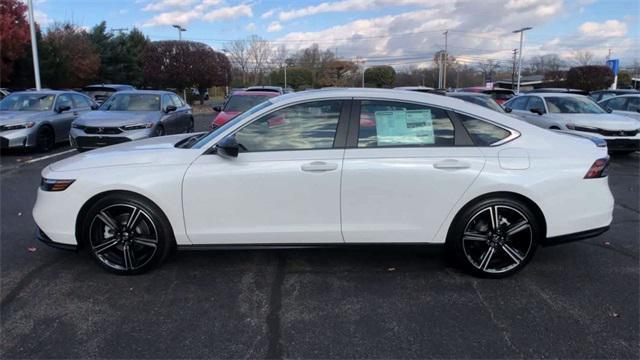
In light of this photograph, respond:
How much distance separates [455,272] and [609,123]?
8.40 metres

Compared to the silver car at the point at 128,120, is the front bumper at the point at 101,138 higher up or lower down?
lower down

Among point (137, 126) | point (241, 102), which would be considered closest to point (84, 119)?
point (137, 126)

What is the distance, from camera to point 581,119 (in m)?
10.8

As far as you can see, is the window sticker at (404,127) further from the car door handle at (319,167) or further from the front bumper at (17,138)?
the front bumper at (17,138)

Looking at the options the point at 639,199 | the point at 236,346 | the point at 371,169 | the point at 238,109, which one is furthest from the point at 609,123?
the point at 236,346

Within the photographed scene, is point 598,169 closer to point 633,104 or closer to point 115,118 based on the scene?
point 115,118

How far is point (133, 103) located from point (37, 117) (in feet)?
7.17

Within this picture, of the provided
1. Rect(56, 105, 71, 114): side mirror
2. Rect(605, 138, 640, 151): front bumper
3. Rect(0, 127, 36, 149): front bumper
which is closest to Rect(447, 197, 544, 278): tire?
Rect(605, 138, 640, 151): front bumper

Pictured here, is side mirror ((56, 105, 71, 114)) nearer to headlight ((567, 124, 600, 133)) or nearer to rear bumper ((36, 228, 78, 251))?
rear bumper ((36, 228, 78, 251))

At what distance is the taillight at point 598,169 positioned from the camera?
13.1ft

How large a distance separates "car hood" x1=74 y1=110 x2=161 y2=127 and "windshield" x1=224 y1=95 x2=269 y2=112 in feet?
5.35

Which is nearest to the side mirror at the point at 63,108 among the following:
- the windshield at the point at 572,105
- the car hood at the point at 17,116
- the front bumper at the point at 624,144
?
the car hood at the point at 17,116

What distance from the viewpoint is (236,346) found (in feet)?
10.1

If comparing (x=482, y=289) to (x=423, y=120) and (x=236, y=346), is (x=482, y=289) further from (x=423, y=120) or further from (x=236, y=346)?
(x=236, y=346)
